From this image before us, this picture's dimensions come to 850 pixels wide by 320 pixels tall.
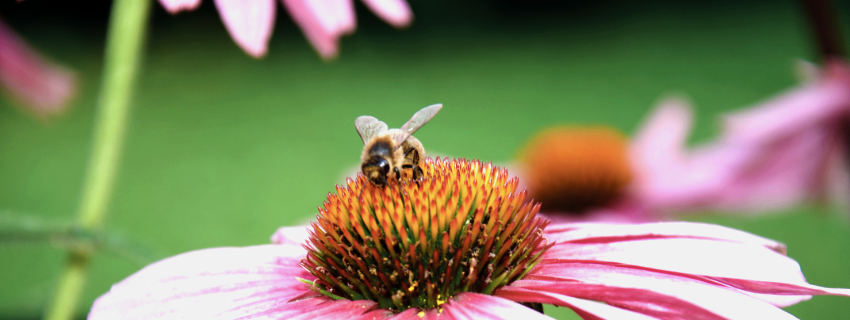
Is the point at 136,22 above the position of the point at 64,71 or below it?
below

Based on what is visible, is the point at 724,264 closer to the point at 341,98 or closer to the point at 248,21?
the point at 248,21

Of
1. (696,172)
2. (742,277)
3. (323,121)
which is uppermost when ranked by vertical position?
(323,121)

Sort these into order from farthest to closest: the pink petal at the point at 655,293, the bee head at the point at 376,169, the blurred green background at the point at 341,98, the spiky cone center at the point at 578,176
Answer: the blurred green background at the point at 341,98
the spiky cone center at the point at 578,176
the bee head at the point at 376,169
the pink petal at the point at 655,293

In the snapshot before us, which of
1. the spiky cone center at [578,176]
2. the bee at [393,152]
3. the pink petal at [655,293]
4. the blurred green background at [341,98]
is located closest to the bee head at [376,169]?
the bee at [393,152]

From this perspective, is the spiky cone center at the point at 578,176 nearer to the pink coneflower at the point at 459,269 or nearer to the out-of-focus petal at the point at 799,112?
the out-of-focus petal at the point at 799,112

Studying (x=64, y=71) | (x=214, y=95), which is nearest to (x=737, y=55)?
(x=214, y=95)

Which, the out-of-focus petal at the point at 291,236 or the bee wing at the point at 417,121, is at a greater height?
the bee wing at the point at 417,121

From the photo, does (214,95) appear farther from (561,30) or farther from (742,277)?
(742,277)
